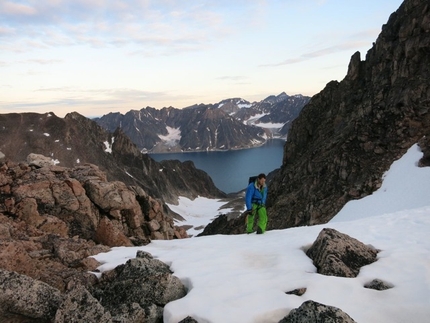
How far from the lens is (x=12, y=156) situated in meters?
95.1

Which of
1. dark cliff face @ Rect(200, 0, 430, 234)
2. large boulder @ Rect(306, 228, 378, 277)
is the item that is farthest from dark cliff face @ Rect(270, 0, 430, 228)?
large boulder @ Rect(306, 228, 378, 277)

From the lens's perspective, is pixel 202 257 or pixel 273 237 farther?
pixel 273 237

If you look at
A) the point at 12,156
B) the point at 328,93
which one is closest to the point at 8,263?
the point at 328,93

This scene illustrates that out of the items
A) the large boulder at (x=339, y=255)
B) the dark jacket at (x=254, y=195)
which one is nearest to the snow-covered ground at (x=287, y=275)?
the large boulder at (x=339, y=255)

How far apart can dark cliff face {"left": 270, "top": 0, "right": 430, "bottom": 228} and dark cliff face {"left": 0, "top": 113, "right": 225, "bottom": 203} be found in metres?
66.0

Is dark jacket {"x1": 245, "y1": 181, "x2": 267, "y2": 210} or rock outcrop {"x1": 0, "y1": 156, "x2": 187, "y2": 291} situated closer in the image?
rock outcrop {"x1": 0, "y1": 156, "x2": 187, "y2": 291}

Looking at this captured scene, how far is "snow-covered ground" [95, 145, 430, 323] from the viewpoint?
7.36m

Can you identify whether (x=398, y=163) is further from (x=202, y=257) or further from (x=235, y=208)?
(x=235, y=208)

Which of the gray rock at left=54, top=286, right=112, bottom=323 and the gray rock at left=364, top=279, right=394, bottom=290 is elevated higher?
the gray rock at left=54, top=286, right=112, bottom=323

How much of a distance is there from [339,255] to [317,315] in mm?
3808

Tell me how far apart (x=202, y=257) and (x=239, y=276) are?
8.30 feet

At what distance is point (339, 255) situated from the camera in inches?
388

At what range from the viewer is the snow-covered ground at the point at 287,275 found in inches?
290

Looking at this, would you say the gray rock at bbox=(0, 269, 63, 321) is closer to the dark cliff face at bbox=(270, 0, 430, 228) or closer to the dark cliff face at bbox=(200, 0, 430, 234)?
the dark cliff face at bbox=(200, 0, 430, 234)
